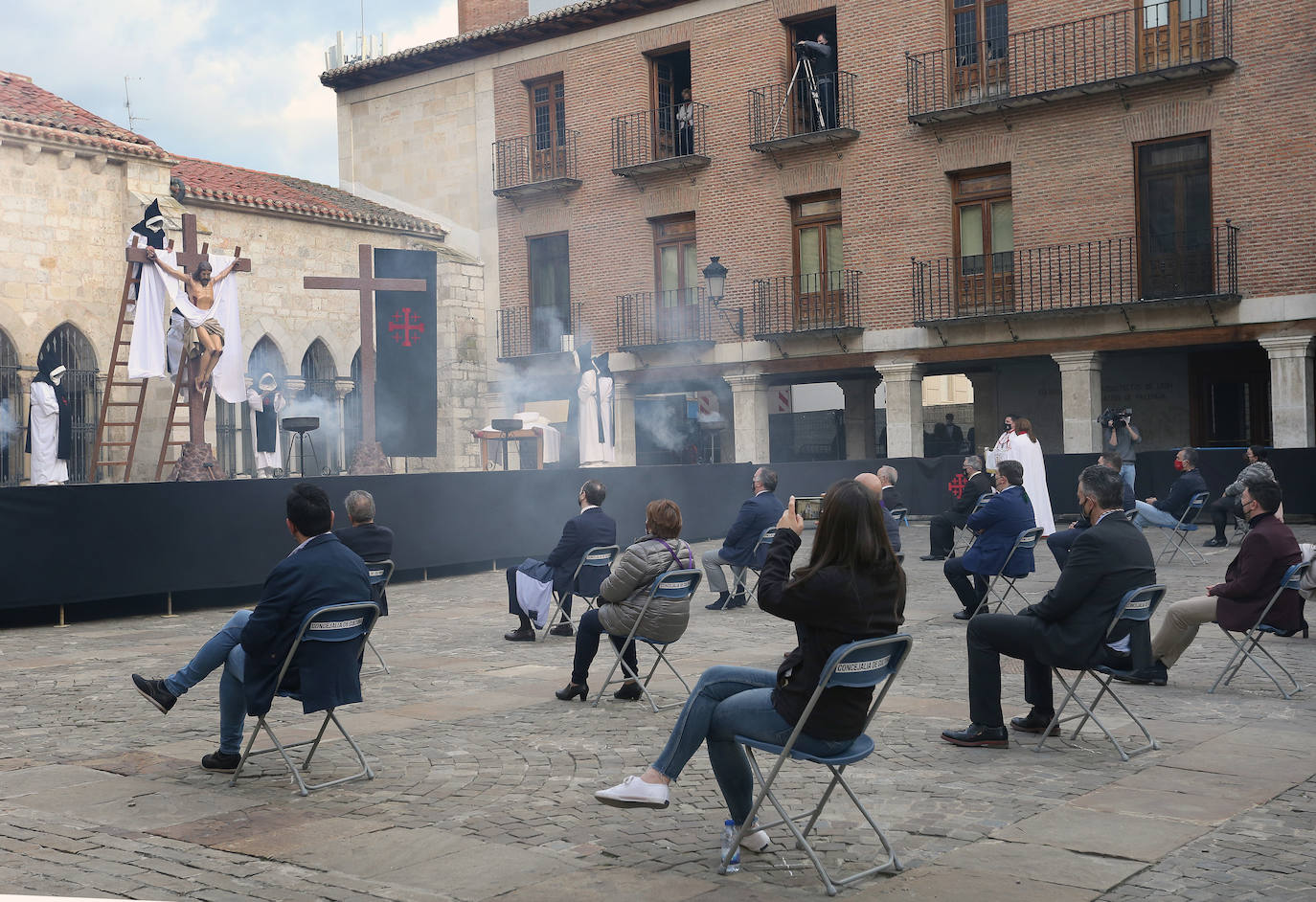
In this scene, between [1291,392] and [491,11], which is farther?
[491,11]

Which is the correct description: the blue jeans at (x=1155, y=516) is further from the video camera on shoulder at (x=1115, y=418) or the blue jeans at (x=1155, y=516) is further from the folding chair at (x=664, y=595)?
the folding chair at (x=664, y=595)

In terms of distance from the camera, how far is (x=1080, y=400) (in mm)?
22344

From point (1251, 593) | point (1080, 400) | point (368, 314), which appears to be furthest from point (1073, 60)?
point (1251, 593)

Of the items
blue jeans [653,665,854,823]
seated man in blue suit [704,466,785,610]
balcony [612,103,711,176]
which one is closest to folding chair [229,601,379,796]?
blue jeans [653,665,854,823]

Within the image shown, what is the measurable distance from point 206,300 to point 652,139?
12.5m

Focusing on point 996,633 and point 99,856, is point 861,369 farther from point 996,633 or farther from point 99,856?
point 99,856

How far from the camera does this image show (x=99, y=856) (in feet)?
14.5

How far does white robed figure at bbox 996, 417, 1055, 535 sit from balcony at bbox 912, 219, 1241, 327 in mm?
5981

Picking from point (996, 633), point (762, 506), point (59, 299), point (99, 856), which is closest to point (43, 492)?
point (762, 506)

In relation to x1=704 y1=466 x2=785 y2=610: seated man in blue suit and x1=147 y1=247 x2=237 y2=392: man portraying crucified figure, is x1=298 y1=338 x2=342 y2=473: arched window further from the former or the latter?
x1=704 y1=466 x2=785 y2=610: seated man in blue suit

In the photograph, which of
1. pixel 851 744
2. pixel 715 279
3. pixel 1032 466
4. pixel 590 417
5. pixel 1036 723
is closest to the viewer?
pixel 851 744

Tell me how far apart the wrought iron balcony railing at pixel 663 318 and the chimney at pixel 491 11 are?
9.08 metres

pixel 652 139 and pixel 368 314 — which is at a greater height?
pixel 652 139

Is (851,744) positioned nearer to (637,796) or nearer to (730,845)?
(730,845)
